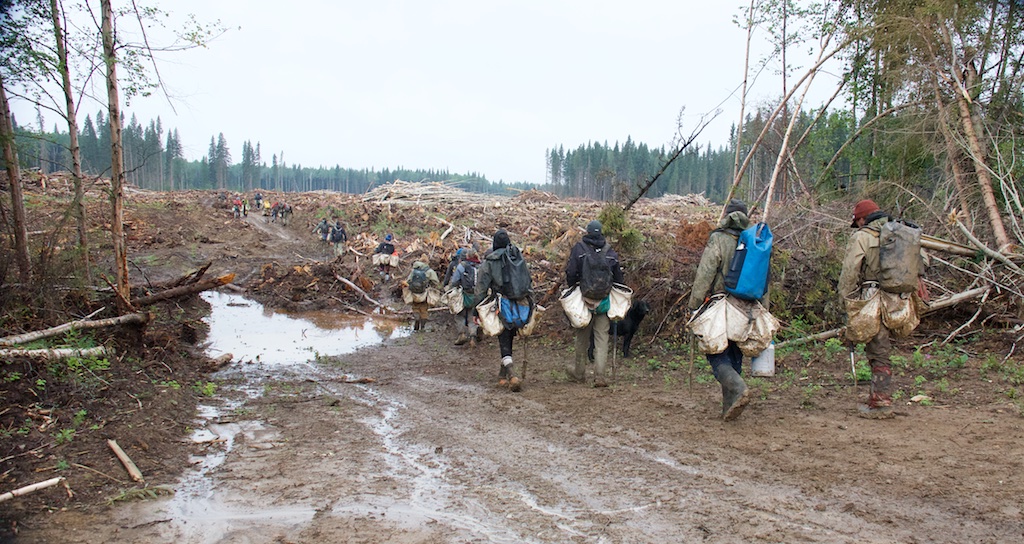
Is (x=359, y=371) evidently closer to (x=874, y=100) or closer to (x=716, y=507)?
(x=716, y=507)

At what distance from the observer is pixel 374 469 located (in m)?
4.97

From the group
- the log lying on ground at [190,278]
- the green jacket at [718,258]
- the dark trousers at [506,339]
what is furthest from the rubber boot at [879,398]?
the log lying on ground at [190,278]

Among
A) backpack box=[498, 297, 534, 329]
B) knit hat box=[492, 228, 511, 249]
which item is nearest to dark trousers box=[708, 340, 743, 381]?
backpack box=[498, 297, 534, 329]

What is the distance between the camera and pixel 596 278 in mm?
7594

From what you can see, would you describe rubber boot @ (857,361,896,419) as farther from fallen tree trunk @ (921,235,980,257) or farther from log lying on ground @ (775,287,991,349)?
fallen tree trunk @ (921,235,980,257)

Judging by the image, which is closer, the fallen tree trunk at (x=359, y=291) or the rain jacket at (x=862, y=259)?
the rain jacket at (x=862, y=259)

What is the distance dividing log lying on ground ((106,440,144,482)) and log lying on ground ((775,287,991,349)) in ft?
25.8

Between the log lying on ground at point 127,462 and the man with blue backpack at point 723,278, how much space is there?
4967 mm

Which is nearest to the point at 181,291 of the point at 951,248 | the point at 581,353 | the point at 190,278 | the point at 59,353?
the point at 190,278

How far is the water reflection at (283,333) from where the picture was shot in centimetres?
1134

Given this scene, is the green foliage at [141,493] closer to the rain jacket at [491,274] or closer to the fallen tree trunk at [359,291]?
the rain jacket at [491,274]

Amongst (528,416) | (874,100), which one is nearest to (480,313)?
(528,416)

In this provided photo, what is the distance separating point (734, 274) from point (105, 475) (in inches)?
217

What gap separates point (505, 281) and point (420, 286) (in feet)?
18.3
